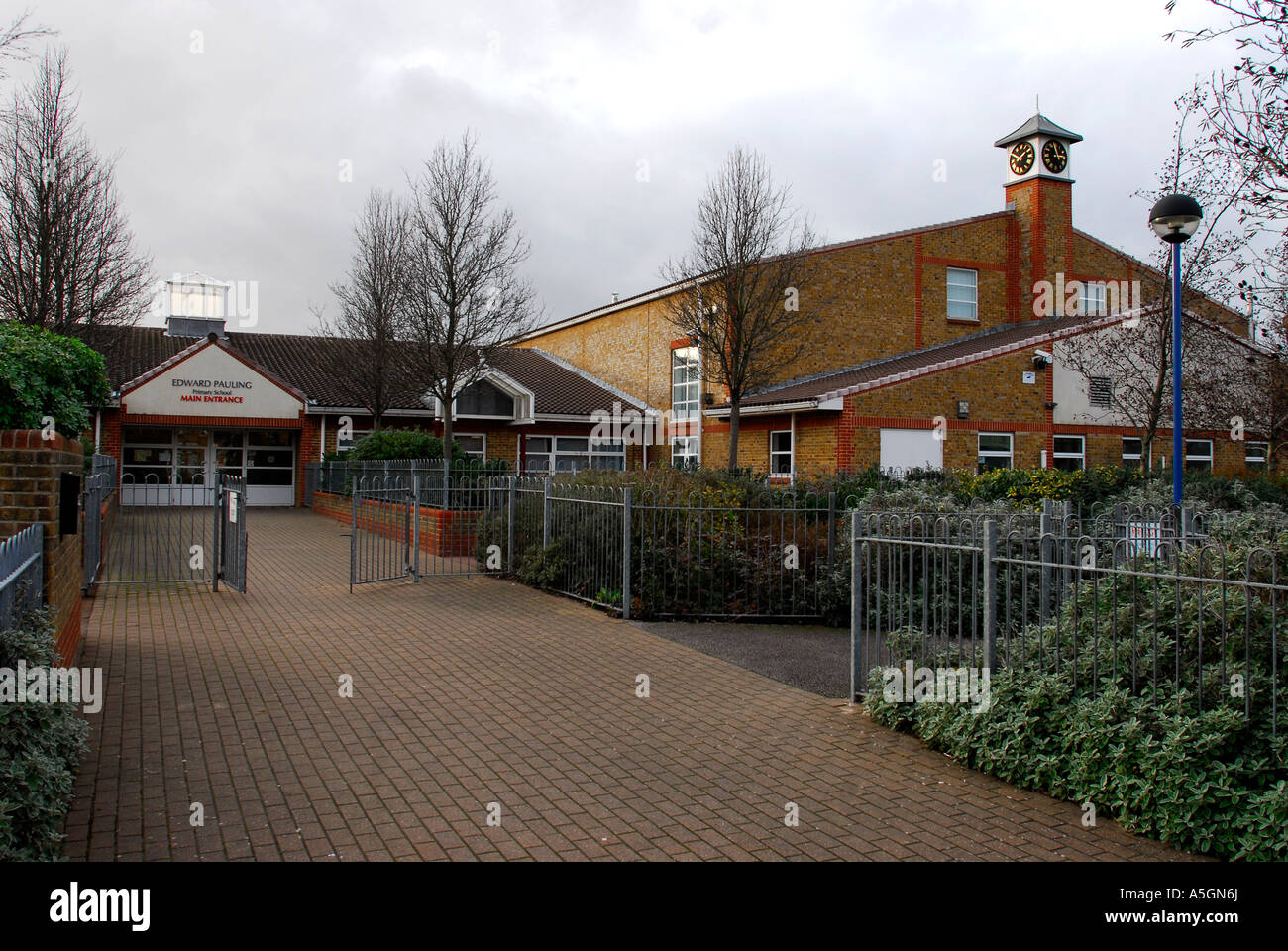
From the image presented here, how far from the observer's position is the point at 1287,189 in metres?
8.55

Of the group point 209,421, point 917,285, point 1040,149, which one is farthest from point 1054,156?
point 209,421

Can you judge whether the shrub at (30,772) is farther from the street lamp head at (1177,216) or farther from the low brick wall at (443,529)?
the street lamp head at (1177,216)

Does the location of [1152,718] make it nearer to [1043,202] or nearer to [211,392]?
[1043,202]

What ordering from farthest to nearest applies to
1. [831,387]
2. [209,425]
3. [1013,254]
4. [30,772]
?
[1013,254] → [209,425] → [831,387] → [30,772]

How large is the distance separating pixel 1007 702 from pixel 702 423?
71.7 feet

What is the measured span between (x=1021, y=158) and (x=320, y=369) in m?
23.3

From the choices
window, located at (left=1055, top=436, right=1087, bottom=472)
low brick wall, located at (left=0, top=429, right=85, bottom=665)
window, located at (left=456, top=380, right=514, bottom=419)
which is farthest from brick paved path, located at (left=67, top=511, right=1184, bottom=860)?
window, located at (left=456, top=380, right=514, bottom=419)

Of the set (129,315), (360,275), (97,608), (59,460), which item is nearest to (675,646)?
(59,460)

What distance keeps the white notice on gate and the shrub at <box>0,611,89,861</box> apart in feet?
18.3

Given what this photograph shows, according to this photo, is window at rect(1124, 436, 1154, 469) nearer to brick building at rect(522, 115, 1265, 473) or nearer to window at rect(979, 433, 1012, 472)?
brick building at rect(522, 115, 1265, 473)

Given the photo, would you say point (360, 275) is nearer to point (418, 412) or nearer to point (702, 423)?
point (418, 412)

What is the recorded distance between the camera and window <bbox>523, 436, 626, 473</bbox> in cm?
3048

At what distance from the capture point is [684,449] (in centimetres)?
2867

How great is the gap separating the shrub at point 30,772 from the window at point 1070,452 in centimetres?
2403
